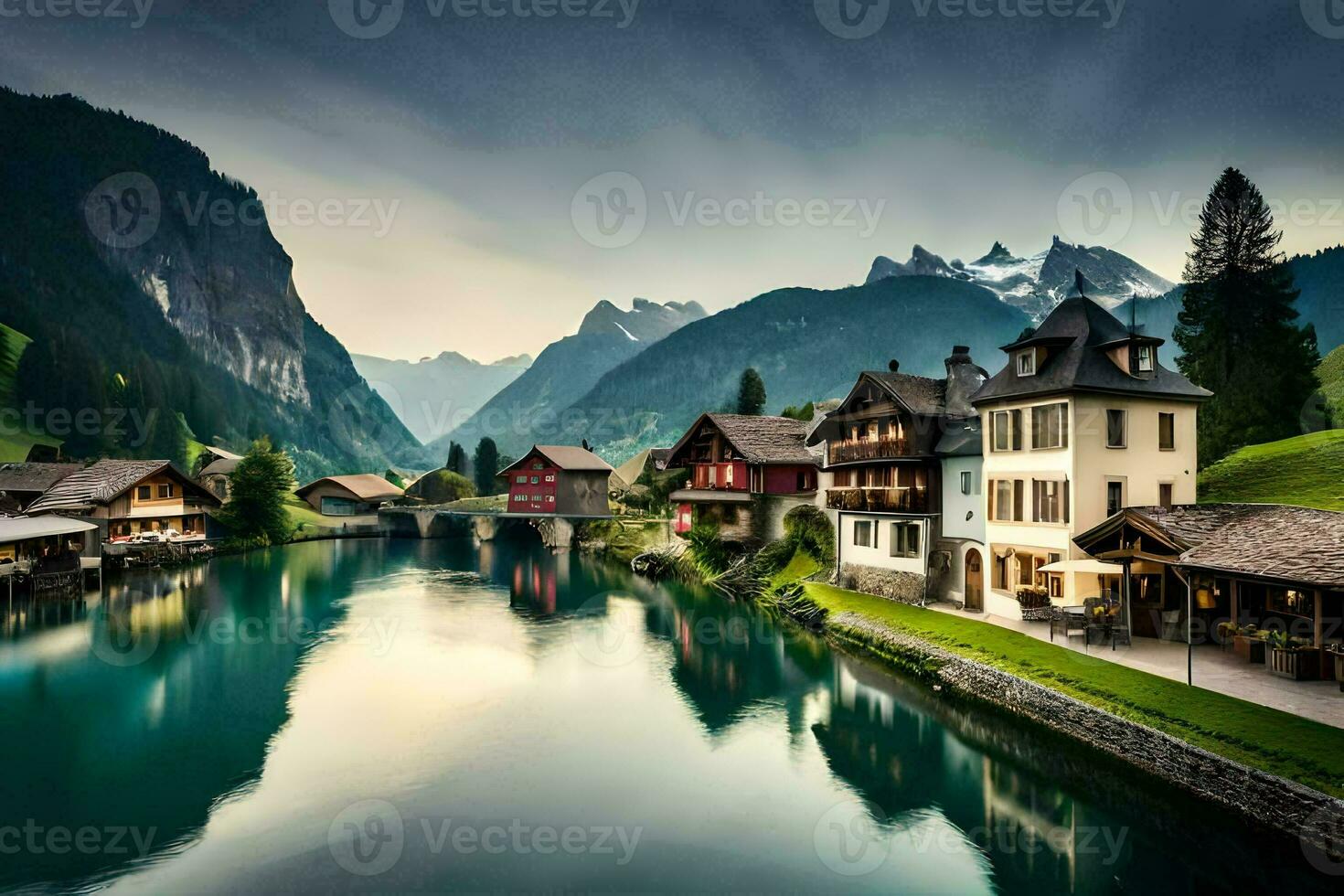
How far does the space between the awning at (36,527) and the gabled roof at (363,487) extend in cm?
4588

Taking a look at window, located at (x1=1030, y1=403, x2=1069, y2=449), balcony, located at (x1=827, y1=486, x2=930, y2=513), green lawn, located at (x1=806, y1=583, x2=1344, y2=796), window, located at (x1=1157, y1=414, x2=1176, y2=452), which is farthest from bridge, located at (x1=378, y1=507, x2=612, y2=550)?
window, located at (x1=1157, y1=414, x2=1176, y2=452)

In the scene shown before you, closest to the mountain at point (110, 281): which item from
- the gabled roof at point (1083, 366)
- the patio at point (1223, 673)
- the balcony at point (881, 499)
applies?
the balcony at point (881, 499)

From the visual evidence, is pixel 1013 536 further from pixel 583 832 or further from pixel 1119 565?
pixel 583 832

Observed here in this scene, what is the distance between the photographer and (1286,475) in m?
34.0

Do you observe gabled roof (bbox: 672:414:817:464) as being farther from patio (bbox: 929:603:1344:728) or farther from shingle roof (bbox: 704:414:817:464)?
patio (bbox: 929:603:1344:728)

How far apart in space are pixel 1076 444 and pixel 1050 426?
5.30 feet

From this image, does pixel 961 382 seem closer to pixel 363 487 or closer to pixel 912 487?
pixel 912 487

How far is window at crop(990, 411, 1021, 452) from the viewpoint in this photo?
31.3 metres

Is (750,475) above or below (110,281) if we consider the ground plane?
below

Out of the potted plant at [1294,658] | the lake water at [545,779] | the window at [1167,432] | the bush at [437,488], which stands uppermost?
the window at [1167,432]

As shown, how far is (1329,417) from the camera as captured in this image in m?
45.4

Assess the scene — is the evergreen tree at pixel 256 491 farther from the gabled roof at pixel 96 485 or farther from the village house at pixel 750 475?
the village house at pixel 750 475

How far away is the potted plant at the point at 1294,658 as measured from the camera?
793 inches

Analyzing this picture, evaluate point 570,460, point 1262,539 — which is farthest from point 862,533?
point 570,460
